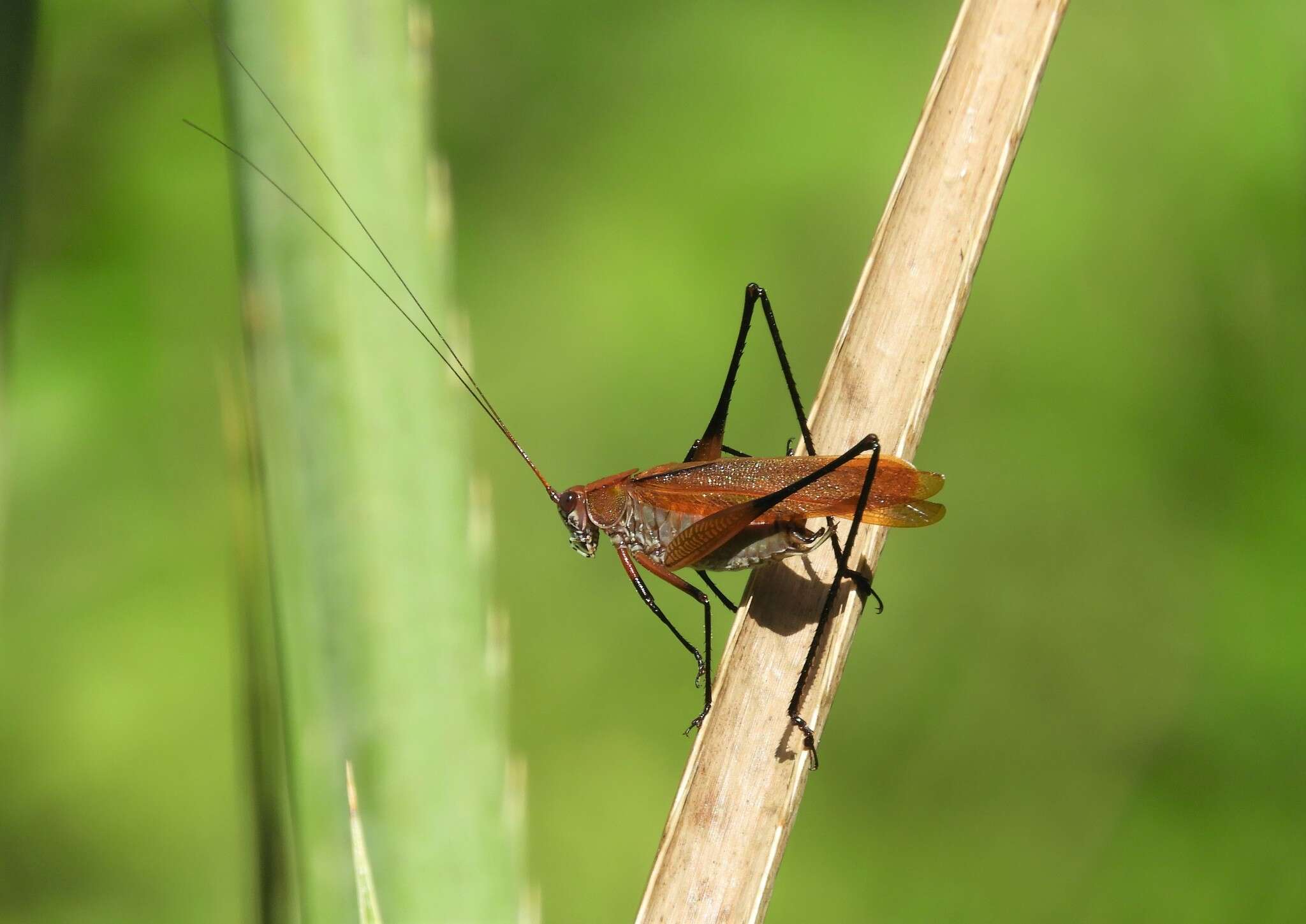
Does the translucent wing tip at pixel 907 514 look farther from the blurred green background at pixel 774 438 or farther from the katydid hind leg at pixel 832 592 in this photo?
the blurred green background at pixel 774 438

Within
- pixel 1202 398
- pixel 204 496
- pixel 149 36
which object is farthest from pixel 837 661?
pixel 149 36

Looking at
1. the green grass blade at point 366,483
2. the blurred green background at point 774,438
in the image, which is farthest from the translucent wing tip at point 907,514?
the green grass blade at point 366,483

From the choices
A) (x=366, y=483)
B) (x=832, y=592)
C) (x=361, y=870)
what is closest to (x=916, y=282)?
(x=832, y=592)

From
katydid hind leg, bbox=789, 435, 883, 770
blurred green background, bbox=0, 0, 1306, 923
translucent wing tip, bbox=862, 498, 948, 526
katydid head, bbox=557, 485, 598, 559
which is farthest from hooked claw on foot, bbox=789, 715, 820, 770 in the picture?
katydid head, bbox=557, 485, 598, 559

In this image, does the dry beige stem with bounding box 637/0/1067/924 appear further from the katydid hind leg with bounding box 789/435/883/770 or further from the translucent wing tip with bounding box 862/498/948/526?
the translucent wing tip with bounding box 862/498/948/526

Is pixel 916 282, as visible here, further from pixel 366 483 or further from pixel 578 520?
pixel 578 520
